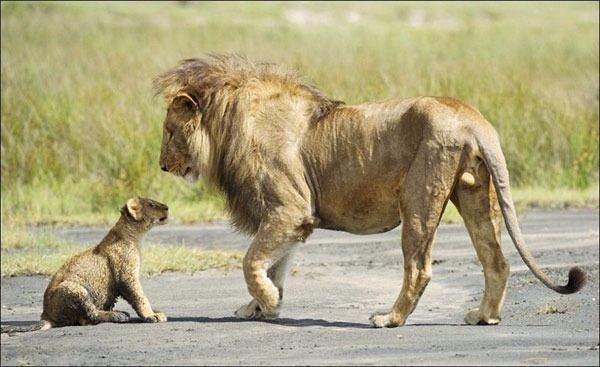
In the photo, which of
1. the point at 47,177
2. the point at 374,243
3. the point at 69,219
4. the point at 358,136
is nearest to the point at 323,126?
the point at 358,136

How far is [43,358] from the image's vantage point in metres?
8.77

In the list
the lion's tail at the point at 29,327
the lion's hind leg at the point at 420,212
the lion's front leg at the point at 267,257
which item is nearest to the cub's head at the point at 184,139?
the lion's front leg at the point at 267,257

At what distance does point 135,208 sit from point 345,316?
1.61 metres

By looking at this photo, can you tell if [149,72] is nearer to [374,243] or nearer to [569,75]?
[569,75]

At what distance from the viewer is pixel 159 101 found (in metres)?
20.8

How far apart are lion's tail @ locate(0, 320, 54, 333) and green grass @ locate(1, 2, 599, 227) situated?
103 inches

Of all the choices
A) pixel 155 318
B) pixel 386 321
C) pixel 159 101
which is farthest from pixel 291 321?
pixel 159 101

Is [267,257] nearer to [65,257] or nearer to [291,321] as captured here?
[291,321]

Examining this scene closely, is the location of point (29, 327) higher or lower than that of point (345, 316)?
higher

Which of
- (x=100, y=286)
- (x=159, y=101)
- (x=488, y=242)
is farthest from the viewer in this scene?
(x=159, y=101)

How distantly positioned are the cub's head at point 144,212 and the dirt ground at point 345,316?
0.68 meters

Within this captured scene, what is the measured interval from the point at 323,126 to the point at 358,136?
0.30m

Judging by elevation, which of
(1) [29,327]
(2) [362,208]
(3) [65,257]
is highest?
(2) [362,208]

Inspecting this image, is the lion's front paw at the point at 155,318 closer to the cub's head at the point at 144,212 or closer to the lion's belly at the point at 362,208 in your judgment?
the cub's head at the point at 144,212
